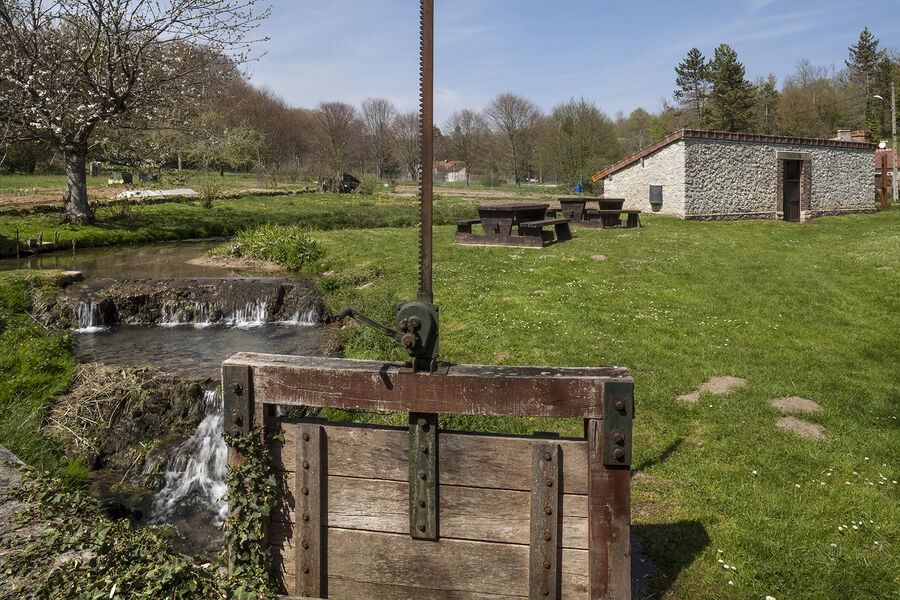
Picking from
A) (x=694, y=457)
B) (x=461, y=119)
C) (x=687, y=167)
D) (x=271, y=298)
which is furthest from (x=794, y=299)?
(x=461, y=119)

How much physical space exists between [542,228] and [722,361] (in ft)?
32.9

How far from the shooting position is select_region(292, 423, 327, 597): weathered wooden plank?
359 cm

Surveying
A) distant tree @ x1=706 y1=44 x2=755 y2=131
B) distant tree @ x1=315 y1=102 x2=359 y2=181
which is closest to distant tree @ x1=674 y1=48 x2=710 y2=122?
distant tree @ x1=706 y1=44 x2=755 y2=131

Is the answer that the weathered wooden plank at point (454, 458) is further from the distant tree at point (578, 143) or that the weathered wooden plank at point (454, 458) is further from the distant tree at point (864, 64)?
the distant tree at point (864, 64)

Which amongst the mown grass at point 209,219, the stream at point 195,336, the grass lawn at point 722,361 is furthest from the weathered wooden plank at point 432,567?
the mown grass at point 209,219

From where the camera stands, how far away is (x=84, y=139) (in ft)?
60.1

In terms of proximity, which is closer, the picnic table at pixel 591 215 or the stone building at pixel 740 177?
the picnic table at pixel 591 215

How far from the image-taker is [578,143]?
155 feet

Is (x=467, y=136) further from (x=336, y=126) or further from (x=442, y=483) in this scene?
(x=442, y=483)

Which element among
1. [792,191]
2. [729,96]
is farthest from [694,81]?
[792,191]

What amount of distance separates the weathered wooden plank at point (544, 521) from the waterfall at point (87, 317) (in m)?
10.4

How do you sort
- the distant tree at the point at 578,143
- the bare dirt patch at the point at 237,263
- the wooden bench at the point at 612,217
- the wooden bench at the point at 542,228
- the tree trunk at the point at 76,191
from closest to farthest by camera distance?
the bare dirt patch at the point at 237,263 → the wooden bench at the point at 542,228 → the tree trunk at the point at 76,191 → the wooden bench at the point at 612,217 → the distant tree at the point at 578,143

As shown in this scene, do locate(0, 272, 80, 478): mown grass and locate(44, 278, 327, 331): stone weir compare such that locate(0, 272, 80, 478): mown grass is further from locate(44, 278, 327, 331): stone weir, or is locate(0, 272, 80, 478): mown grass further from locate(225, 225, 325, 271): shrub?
locate(225, 225, 325, 271): shrub

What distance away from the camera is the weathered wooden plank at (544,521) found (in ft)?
10.9
